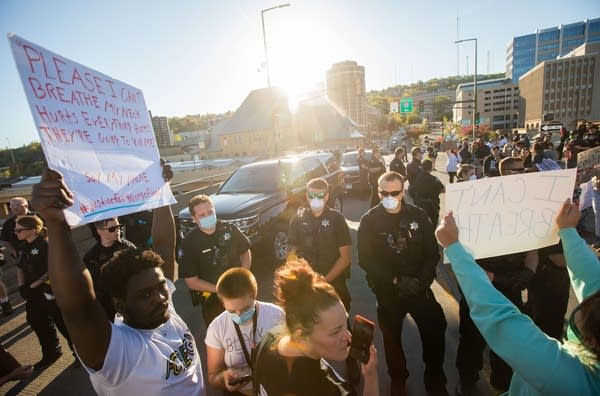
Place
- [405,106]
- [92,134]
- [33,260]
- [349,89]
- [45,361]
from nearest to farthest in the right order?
[92,134] → [33,260] → [45,361] → [405,106] → [349,89]

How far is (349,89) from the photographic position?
4299 inches

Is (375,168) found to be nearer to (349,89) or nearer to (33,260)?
(33,260)

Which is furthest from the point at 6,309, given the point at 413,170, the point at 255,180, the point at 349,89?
the point at 349,89

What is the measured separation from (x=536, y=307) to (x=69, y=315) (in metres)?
3.61

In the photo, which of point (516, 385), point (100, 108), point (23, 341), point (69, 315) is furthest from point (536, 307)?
point (23, 341)

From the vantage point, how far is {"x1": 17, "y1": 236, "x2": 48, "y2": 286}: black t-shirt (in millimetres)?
3699

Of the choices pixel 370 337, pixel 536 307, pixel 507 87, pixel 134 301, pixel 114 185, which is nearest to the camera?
pixel 370 337

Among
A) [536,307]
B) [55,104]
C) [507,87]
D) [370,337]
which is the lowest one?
[536,307]

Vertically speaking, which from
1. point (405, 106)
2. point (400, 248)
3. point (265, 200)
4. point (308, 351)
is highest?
point (405, 106)

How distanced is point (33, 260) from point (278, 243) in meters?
3.90

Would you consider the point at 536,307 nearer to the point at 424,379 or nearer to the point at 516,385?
the point at 424,379

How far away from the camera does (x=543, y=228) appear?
1.94 m

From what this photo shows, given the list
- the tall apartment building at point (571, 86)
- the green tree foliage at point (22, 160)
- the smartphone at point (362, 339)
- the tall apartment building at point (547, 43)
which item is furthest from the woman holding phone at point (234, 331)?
the tall apartment building at point (547, 43)

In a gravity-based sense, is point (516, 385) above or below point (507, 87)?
below
